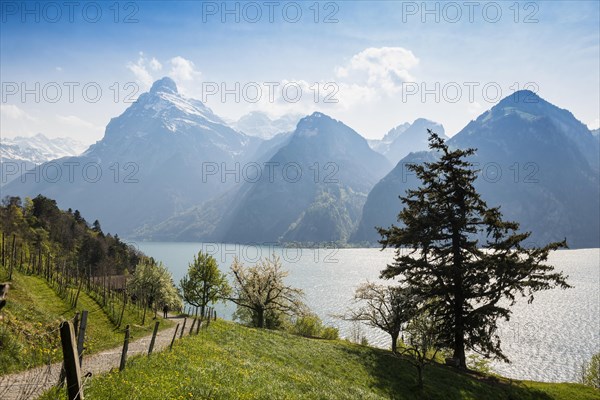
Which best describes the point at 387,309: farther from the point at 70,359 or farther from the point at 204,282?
the point at 70,359

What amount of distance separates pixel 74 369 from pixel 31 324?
73.7 ft

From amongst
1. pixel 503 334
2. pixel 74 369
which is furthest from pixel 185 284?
pixel 503 334

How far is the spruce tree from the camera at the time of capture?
35.2 meters

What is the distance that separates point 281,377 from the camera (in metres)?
21.4

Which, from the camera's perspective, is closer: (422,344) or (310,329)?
(422,344)

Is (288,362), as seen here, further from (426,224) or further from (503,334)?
(503,334)

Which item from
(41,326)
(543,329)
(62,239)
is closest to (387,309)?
(41,326)

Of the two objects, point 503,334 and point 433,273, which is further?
point 503,334

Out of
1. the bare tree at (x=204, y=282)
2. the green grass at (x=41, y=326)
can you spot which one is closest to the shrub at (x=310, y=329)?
the bare tree at (x=204, y=282)

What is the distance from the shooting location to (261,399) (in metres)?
15.8

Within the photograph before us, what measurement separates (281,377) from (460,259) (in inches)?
990

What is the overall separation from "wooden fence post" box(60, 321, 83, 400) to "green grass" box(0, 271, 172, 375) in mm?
2256

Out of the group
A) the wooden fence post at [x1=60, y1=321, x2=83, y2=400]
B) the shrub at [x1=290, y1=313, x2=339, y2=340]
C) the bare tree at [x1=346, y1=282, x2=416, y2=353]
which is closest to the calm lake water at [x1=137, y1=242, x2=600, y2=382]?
the shrub at [x1=290, y1=313, x2=339, y2=340]

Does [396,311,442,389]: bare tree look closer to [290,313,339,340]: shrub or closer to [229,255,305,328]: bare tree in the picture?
[229,255,305,328]: bare tree
